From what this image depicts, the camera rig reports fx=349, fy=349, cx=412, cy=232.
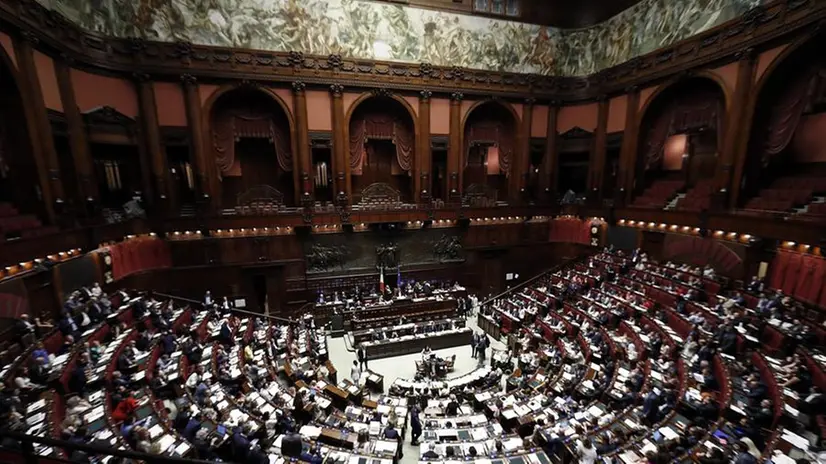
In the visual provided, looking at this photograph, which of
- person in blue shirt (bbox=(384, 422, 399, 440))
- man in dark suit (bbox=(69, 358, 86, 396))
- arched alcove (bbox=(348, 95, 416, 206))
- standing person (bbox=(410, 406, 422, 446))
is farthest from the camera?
arched alcove (bbox=(348, 95, 416, 206))

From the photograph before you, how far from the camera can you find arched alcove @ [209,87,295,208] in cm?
1966

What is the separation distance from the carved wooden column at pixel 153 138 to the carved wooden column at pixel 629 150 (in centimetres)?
2507

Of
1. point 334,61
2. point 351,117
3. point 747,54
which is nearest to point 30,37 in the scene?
point 334,61

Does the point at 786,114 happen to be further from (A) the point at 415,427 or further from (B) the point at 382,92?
(A) the point at 415,427

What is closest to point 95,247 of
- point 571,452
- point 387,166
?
point 387,166

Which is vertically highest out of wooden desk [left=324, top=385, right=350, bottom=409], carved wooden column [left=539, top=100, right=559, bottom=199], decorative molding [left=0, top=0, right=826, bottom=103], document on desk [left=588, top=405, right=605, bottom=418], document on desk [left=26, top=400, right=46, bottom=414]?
decorative molding [left=0, top=0, right=826, bottom=103]

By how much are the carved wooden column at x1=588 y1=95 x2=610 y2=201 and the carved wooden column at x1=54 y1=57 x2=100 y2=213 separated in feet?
87.0

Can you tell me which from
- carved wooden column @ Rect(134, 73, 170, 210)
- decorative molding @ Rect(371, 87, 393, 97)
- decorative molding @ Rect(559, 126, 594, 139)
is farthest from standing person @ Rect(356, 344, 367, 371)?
decorative molding @ Rect(559, 126, 594, 139)

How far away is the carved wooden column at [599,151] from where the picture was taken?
2188 centimetres

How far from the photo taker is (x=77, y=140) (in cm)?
1465

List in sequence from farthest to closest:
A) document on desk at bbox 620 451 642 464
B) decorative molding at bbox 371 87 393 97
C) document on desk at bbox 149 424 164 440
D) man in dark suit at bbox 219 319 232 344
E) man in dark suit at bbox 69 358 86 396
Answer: decorative molding at bbox 371 87 393 97 < man in dark suit at bbox 219 319 232 344 < man in dark suit at bbox 69 358 86 396 < document on desk at bbox 149 424 164 440 < document on desk at bbox 620 451 642 464

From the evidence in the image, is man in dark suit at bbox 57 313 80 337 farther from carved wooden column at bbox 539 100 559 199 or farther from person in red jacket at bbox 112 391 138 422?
carved wooden column at bbox 539 100 559 199

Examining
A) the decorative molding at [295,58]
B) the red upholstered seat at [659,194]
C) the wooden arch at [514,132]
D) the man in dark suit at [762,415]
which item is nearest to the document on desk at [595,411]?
the man in dark suit at [762,415]

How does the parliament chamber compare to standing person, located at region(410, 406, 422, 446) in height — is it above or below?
above
